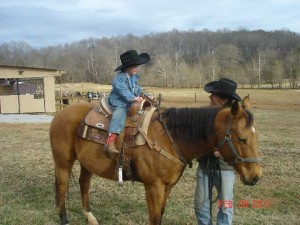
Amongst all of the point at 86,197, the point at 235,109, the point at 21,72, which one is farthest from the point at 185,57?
the point at 235,109

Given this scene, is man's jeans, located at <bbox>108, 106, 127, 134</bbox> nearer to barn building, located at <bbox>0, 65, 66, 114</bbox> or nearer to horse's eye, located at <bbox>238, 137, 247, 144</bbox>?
horse's eye, located at <bbox>238, 137, 247, 144</bbox>

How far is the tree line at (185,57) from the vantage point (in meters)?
78.8

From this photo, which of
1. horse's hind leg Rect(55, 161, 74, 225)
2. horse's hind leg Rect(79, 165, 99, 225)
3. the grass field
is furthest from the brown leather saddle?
the grass field

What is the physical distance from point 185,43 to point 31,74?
10726 centimetres

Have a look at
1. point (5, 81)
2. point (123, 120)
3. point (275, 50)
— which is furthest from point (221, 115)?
point (275, 50)

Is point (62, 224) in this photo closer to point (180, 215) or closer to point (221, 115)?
point (180, 215)

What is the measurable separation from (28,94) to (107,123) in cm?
1779

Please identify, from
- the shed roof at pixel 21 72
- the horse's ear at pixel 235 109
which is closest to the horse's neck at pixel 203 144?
the horse's ear at pixel 235 109

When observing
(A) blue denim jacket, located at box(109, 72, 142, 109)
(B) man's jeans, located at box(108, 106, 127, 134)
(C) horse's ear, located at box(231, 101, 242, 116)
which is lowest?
(B) man's jeans, located at box(108, 106, 127, 134)

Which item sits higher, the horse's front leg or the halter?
the halter

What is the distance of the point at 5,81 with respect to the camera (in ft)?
68.7

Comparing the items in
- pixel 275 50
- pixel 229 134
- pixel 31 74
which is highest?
pixel 275 50

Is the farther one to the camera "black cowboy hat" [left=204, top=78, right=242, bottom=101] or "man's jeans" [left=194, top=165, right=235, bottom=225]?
"man's jeans" [left=194, top=165, right=235, bottom=225]

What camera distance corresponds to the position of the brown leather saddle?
3.88 m
